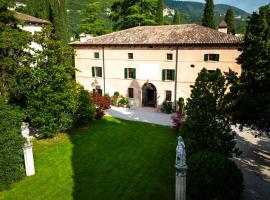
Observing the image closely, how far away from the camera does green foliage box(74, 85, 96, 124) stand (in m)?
23.2

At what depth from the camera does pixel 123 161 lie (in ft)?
57.4

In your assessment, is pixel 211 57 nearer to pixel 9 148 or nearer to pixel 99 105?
pixel 99 105

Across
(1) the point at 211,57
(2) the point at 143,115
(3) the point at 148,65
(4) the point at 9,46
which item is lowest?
(2) the point at 143,115

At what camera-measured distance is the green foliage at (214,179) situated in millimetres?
12008

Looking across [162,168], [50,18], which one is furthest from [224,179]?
[50,18]

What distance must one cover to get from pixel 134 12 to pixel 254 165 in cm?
3166

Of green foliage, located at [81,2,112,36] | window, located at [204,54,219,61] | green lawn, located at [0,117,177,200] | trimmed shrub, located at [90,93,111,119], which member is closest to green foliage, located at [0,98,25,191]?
green lawn, located at [0,117,177,200]

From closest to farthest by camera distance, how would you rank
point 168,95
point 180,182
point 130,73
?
point 180,182 < point 168,95 < point 130,73

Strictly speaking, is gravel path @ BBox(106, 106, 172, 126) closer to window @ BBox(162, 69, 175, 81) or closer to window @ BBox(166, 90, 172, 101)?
window @ BBox(166, 90, 172, 101)

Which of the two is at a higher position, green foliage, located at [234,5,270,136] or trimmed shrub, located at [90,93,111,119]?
green foliage, located at [234,5,270,136]

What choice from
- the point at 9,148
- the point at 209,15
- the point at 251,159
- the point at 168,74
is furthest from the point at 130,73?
the point at 209,15

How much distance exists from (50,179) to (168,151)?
7.96 m

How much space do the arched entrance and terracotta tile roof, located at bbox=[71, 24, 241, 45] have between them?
482 centimetres

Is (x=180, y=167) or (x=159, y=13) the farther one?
(x=159, y=13)
